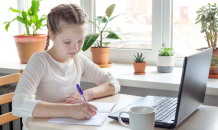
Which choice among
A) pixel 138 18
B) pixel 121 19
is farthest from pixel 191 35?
pixel 121 19

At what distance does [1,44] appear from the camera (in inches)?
93.8

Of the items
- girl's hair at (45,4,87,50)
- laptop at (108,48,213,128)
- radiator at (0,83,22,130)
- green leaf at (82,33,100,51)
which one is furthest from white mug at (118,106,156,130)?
radiator at (0,83,22,130)

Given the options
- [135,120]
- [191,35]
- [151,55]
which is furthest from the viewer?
[151,55]

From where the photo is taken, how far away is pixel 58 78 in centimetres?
126

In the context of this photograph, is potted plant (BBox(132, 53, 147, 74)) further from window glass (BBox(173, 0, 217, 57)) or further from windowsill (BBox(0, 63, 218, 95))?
window glass (BBox(173, 0, 217, 57))

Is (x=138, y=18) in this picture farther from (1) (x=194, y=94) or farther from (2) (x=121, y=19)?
(1) (x=194, y=94)

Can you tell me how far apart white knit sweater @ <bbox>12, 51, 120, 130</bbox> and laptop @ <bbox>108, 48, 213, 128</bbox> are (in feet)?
1.19

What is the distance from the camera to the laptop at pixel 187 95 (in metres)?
0.81

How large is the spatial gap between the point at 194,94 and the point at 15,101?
70 cm

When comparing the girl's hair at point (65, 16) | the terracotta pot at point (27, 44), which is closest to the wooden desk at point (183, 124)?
the girl's hair at point (65, 16)

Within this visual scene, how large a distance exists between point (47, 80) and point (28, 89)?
5.7 inches

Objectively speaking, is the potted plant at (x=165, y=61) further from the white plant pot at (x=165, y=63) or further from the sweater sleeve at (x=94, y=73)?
the sweater sleeve at (x=94, y=73)

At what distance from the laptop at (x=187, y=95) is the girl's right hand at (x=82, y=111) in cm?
7

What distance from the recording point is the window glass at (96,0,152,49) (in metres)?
1.93
